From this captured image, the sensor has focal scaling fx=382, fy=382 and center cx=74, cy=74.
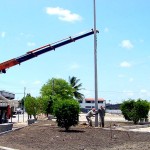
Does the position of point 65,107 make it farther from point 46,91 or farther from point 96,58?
point 46,91

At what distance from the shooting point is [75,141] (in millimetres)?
15875

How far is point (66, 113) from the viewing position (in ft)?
69.8

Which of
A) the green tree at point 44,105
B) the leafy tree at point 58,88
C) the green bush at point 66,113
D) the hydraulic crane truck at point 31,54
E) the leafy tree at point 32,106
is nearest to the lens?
the green bush at point 66,113

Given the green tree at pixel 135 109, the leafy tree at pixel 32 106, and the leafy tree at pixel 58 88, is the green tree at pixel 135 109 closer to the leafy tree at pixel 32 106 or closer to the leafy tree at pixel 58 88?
the leafy tree at pixel 32 106

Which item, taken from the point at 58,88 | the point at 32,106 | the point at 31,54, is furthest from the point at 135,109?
the point at 58,88

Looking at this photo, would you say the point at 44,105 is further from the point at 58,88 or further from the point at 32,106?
the point at 58,88

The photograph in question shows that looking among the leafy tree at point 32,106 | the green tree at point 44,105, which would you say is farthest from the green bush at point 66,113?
the green tree at point 44,105

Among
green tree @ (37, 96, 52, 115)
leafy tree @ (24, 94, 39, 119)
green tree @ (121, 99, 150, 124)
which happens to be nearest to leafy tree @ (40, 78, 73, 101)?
green tree @ (37, 96, 52, 115)

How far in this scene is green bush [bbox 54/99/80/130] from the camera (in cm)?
2125

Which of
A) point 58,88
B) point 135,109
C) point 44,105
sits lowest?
point 135,109

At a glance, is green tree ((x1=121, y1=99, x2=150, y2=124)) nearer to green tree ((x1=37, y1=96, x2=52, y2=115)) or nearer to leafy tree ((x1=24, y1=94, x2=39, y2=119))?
leafy tree ((x1=24, y1=94, x2=39, y2=119))

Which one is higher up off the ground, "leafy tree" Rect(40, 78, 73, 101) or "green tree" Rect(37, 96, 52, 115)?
"leafy tree" Rect(40, 78, 73, 101)

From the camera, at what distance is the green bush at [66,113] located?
21.2 m

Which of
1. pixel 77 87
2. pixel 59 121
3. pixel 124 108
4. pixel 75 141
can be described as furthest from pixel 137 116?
pixel 77 87
